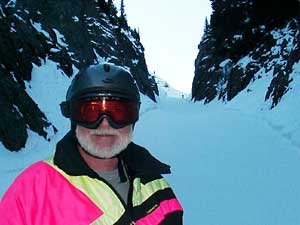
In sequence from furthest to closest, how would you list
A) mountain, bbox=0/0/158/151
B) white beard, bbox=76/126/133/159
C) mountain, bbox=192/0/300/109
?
mountain, bbox=192/0/300/109 → mountain, bbox=0/0/158/151 → white beard, bbox=76/126/133/159

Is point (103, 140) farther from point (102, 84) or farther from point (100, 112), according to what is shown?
point (102, 84)

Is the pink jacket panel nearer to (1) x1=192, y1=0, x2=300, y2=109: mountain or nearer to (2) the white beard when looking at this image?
(2) the white beard

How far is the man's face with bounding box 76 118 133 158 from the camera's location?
2494 mm

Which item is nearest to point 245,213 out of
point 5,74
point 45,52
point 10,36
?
point 5,74

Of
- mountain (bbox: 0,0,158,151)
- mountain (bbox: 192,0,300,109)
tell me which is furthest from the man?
mountain (bbox: 192,0,300,109)

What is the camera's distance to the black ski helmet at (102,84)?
2502mm

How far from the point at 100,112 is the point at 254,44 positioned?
36124 millimetres

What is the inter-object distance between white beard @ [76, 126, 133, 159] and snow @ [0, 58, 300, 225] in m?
3.54

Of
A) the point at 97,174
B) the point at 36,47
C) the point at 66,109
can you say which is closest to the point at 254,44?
the point at 36,47

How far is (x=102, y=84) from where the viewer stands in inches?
98.4

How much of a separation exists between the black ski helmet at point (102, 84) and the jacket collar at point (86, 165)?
29 centimetres

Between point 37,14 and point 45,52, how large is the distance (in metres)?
5.87

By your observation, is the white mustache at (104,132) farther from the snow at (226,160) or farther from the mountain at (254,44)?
the mountain at (254,44)

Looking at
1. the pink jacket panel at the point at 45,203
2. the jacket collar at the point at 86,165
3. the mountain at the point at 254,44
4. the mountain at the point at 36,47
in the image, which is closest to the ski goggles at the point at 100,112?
the jacket collar at the point at 86,165
